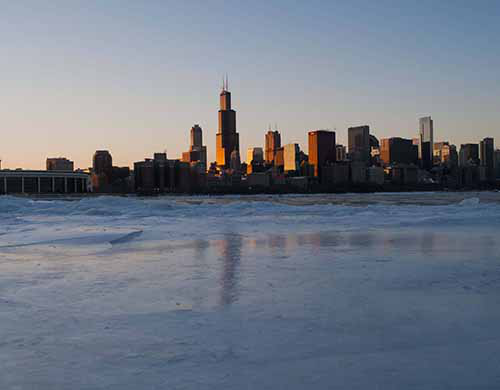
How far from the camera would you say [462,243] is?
1380cm

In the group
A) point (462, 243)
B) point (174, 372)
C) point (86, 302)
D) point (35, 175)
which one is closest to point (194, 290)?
point (86, 302)

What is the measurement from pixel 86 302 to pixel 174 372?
3031 millimetres

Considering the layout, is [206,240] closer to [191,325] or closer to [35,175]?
[191,325]

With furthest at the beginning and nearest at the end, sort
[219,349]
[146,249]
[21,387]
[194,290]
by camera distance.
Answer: [146,249] < [194,290] < [219,349] < [21,387]

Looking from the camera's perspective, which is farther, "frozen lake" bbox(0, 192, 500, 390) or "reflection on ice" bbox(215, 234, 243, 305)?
"reflection on ice" bbox(215, 234, 243, 305)

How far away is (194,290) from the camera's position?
7238 millimetres

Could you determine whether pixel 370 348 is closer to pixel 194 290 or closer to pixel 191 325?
pixel 191 325

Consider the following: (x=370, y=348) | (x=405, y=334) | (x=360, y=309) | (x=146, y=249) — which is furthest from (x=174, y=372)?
(x=146, y=249)

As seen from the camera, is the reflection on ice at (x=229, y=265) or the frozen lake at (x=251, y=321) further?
the reflection on ice at (x=229, y=265)

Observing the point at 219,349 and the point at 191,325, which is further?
the point at 191,325

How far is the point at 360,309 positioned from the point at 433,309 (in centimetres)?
94

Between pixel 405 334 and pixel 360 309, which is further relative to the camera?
pixel 360 309

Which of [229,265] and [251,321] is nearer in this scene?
[251,321]

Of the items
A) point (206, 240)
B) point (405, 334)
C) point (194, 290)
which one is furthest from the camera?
point (206, 240)
